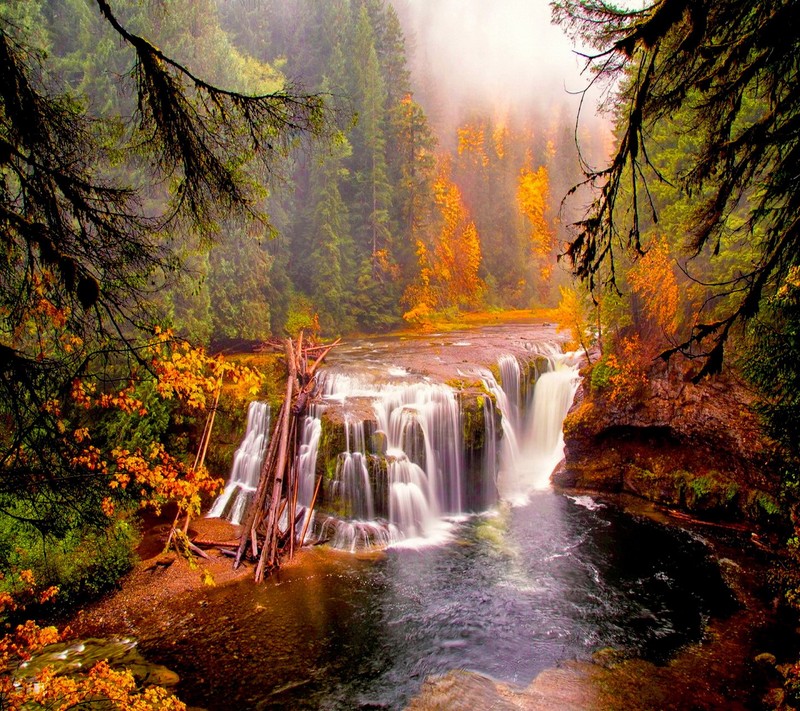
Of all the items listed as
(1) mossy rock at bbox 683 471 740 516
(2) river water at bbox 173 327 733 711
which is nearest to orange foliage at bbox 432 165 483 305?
(1) mossy rock at bbox 683 471 740 516

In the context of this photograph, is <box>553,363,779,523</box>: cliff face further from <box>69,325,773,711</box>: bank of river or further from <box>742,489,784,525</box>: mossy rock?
<box>69,325,773,711</box>: bank of river

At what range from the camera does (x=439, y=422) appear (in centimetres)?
1373

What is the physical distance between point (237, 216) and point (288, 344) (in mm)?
11658

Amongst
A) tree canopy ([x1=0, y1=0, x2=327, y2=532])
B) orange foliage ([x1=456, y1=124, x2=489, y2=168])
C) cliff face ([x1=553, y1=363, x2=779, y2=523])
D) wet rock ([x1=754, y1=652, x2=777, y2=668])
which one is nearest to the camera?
tree canopy ([x1=0, y1=0, x2=327, y2=532])

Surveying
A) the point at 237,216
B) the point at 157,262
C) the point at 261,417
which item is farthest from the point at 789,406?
the point at 261,417

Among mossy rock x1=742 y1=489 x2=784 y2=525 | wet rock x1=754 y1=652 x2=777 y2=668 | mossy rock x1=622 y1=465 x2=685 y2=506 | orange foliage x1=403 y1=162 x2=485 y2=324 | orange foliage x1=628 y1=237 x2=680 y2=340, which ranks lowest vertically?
wet rock x1=754 y1=652 x2=777 y2=668

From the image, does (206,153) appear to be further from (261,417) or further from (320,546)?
(261,417)

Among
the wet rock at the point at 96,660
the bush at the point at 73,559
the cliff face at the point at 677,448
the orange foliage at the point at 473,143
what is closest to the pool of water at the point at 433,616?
the wet rock at the point at 96,660

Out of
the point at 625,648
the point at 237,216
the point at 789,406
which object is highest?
the point at 237,216

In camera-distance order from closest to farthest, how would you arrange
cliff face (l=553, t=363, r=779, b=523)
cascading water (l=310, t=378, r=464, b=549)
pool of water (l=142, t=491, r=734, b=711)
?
1. pool of water (l=142, t=491, r=734, b=711)
2. cliff face (l=553, t=363, r=779, b=523)
3. cascading water (l=310, t=378, r=464, b=549)

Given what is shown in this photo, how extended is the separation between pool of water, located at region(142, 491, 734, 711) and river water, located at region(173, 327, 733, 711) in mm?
24

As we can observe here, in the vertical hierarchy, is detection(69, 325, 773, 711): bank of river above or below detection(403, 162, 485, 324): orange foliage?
below

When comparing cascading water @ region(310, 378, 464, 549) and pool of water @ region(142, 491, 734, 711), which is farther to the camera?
cascading water @ region(310, 378, 464, 549)

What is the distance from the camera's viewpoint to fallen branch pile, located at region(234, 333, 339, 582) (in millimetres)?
9656
